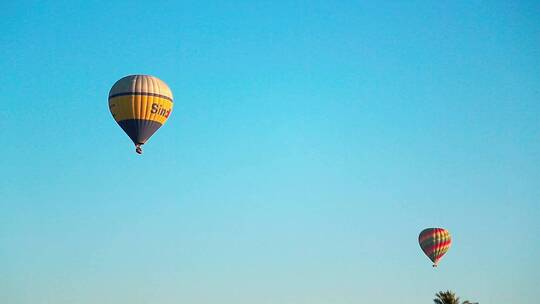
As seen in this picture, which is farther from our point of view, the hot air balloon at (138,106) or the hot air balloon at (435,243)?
the hot air balloon at (435,243)

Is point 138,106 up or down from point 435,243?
down

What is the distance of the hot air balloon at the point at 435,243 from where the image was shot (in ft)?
400

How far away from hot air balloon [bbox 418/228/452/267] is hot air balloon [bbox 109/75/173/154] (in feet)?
151

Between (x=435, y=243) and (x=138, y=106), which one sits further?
(x=435, y=243)

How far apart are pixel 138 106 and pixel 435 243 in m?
49.8

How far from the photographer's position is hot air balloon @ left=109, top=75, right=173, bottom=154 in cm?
9294

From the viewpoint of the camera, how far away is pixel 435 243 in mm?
122000

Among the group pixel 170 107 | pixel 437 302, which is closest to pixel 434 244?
pixel 437 302

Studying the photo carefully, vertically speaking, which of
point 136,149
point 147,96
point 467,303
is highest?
point 147,96

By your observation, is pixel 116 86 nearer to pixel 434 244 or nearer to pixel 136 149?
pixel 136 149

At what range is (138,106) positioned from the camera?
93062mm

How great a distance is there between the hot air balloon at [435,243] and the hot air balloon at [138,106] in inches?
1810

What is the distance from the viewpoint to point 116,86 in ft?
311

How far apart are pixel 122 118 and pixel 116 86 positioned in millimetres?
3868
